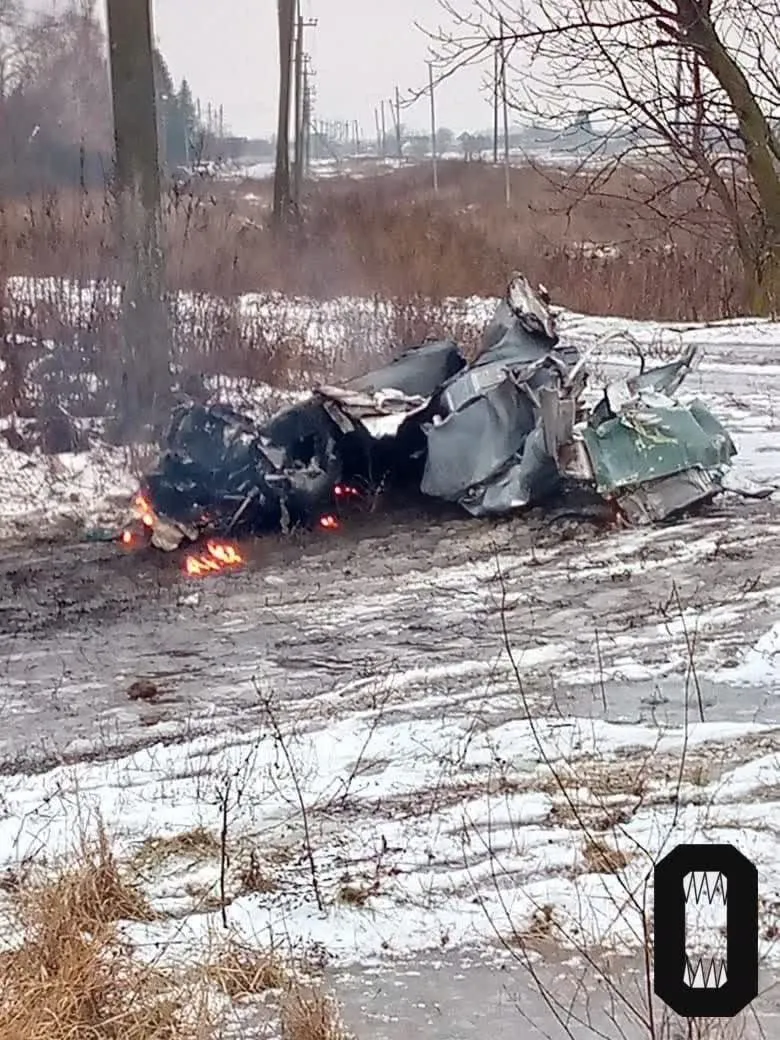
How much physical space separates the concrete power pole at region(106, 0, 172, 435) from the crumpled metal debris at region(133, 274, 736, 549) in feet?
6.38

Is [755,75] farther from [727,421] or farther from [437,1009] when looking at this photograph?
[437,1009]

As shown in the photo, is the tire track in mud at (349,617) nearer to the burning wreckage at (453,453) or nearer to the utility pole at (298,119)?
the burning wreckage at (453,453)

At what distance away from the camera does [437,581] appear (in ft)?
22.1

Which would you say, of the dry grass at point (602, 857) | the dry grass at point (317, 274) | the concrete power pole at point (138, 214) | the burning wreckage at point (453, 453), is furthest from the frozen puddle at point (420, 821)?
the concrete power pole at point (138, 214)

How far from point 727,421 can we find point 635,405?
2379mm

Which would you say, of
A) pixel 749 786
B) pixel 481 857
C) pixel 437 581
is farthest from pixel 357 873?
pixel 437 581

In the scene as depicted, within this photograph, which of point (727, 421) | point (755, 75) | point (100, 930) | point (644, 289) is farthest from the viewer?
point (644, 289)

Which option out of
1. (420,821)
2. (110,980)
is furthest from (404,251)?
(110,980)

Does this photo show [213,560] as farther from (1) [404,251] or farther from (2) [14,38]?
(2) [14,38]

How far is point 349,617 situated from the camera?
6270 mm

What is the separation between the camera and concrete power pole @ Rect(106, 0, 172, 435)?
31.0 feet

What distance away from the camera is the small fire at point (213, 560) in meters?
7.22

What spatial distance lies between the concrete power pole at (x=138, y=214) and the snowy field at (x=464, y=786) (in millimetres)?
3769

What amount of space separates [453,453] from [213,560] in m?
1.73
